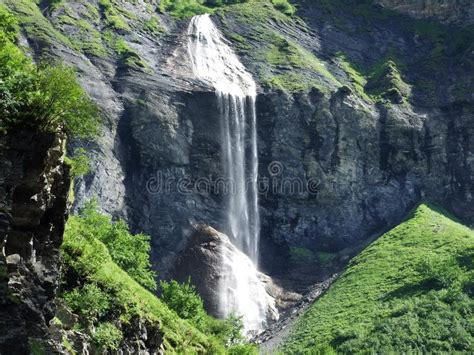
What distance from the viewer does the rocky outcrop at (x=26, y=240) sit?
1466 centimetres

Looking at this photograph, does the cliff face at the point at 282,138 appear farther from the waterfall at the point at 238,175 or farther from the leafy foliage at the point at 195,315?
the leafy foliage at the point at 195,315

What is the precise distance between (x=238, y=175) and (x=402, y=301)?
2565 centimetres

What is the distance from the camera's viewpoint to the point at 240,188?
66500mm

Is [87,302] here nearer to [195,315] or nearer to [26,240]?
[26,240]

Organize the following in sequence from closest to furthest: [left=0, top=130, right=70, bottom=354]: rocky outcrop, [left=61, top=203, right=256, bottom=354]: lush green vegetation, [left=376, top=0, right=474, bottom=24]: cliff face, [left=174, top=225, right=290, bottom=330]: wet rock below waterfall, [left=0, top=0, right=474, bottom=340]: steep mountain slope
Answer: [left=0, top=130, right=70, bottom=354]: rocky outcrop < [left=61, top=203, right=256, bottom=354]: lush green vegetation < [left=174, top=225, right=290, bottom=330]: wet rock below waterfall < [left=0, top=0, right=474, bottom=340]: steep mountain slope < [left=376, top=0, right=474, bottom=24]: cliff face

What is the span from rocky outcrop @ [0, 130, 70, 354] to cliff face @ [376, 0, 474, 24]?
9693 cm

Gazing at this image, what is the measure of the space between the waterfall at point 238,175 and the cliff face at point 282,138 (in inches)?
51.3

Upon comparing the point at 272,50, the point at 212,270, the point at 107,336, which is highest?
the point at 272,50

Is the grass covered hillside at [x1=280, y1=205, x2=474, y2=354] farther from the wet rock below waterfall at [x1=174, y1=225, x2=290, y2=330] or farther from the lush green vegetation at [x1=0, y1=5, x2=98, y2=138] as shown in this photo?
the lush green vegetation at [x1=0, y1=5, x2=98, y2=138]

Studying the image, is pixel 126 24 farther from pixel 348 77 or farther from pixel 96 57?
pixel 348 77

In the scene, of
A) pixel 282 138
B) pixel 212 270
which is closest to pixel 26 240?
pixel 212 270

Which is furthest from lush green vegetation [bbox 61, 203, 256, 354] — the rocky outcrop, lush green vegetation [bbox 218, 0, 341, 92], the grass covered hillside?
lush green vegetation [bbox 218, 0, 341, 92]

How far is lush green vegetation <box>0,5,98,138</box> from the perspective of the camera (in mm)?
15055

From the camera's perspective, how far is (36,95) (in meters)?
15.3
